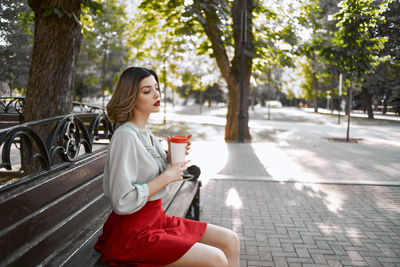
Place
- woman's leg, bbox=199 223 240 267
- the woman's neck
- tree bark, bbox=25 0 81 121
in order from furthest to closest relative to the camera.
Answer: tree bark, bbox=25 0 81 121, woman's leg, bbox=199 223 240 267, the woman's neck

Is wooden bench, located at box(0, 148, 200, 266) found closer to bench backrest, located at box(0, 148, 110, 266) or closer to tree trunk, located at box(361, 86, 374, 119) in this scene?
bench backrest, located at box(0, 148, 110, 266)

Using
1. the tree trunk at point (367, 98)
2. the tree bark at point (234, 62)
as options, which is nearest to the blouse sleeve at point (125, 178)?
the tree bark at point (234, 62)

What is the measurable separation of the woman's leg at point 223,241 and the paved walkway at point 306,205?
1184 millimetres

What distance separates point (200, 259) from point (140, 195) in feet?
1.63

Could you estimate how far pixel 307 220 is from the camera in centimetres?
442

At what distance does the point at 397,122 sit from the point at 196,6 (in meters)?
5.46

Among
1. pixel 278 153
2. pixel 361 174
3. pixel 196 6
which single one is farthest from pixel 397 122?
pixel 196 6

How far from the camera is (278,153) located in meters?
9.81

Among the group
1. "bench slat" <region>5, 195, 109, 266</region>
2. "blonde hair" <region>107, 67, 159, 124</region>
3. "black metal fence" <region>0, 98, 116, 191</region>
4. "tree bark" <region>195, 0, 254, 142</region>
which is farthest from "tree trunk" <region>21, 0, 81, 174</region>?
"tree bark" <region>195, 0, 254, 142</region>

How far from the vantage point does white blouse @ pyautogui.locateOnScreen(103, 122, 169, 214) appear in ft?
5.84

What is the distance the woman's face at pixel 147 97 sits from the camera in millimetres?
2039

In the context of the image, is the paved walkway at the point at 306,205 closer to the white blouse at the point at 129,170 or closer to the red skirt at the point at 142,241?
the red skirt at the point at 142,241

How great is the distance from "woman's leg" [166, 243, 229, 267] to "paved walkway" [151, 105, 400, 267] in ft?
5.09

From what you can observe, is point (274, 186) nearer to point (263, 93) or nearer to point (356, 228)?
point (356, 228)
